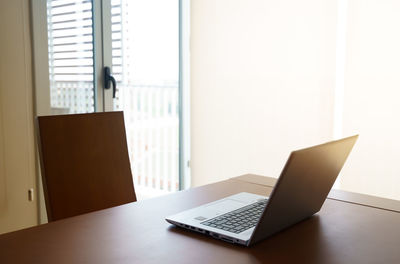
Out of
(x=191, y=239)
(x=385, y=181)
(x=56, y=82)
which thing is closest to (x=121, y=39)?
(x=56, y=82)

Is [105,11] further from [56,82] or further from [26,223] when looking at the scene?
[26,223]

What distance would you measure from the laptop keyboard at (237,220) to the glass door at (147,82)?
2.02m

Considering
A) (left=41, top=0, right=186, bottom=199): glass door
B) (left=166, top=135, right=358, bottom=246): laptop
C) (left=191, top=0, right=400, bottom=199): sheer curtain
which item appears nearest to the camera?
(left=166, top=135, right=358, bottom=246): laptop

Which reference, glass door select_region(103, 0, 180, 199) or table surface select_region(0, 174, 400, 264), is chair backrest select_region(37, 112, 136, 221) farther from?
glass door select_region(103, 0, 180, 199)

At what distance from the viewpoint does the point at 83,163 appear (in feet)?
4.58

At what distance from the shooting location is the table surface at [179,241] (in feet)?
2.66

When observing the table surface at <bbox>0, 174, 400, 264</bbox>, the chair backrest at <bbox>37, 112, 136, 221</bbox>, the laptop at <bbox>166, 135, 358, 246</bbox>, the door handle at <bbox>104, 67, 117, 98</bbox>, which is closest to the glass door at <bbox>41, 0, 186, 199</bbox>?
the door handle at <bbox>104, 67, 117, 98</bbox>

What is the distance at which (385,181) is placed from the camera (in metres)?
2.80

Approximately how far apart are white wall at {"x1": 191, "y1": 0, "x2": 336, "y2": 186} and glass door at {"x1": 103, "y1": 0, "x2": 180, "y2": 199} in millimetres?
189

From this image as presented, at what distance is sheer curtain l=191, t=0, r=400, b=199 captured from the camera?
2.77 meters

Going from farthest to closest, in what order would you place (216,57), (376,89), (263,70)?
(216,57) < (263,70) < (376,89)

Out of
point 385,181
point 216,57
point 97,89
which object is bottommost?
point 385,181

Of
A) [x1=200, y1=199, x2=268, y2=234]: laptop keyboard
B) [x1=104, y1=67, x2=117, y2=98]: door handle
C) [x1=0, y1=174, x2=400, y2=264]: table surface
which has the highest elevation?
[x1=104, y1=67, x2=117, y2=98]: door handle

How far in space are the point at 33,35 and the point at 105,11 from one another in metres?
0.58
